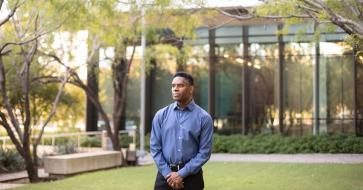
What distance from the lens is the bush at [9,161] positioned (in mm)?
19200

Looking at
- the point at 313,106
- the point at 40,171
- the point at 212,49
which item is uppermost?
the point at 212,49

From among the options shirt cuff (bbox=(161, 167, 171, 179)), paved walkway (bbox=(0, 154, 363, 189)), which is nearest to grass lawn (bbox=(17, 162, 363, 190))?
paved walkway (bbox=(0, 154, 363, 189))

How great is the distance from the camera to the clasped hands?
5.37 meters

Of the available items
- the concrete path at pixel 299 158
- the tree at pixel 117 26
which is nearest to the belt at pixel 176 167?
the tree at pixel 117 26

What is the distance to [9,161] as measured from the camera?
19.4m

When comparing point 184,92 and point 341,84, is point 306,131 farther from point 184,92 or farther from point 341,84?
point 184,92

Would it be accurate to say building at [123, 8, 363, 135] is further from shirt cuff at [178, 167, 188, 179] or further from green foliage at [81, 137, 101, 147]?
shirt cuff at [178, 167, 188, 179]

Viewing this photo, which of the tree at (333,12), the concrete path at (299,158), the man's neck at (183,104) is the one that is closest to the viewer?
the man's neck at (183,104)

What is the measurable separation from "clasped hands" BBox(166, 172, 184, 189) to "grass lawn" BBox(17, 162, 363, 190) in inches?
278

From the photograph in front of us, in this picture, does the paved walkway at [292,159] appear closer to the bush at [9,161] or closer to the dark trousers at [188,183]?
the bush at [9,161]

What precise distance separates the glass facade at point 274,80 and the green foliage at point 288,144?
2534 mm

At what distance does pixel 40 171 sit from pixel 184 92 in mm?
14728

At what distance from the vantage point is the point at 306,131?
27.6 meters

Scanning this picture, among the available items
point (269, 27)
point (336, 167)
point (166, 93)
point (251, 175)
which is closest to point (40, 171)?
point (251, 175)
